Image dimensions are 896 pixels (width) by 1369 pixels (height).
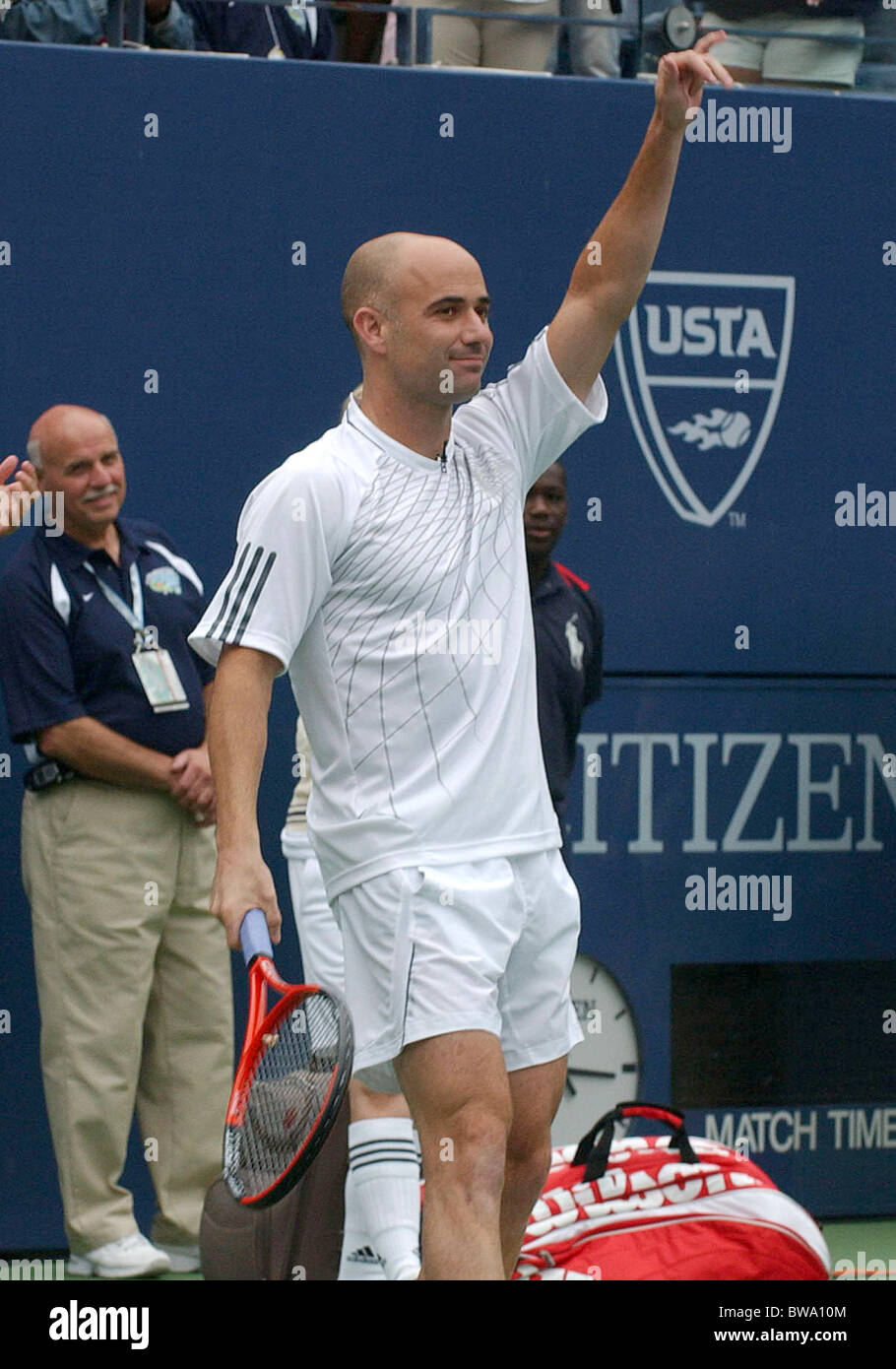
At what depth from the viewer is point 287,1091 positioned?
10.2 feet

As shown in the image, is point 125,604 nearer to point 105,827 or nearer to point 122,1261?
point 105,827

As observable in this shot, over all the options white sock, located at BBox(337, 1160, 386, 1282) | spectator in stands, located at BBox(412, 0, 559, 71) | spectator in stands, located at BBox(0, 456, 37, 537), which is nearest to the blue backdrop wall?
spectator in stands, located at BBox(412, 0, 559, 71)

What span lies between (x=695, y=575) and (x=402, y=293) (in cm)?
269

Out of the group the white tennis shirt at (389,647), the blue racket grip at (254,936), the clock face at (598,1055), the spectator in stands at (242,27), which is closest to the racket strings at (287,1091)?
the blue racket grip at (254,936)

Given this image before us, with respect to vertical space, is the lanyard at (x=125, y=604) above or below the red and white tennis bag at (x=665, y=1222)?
above

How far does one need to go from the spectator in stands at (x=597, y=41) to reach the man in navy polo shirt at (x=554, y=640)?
1531mm

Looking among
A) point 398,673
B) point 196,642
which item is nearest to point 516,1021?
point 398,673

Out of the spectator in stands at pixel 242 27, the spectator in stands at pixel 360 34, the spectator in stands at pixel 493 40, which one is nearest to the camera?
the spectator in stands at pixel 242 27

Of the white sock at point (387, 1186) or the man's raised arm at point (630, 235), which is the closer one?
the man's raised arm at point (630, 235)

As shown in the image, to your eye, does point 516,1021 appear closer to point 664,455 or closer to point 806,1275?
point 806,1275

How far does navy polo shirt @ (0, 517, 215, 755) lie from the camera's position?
17.0ft

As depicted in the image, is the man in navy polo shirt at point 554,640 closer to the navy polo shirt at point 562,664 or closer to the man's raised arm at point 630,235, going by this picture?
the navy polo shirt at point 562,664

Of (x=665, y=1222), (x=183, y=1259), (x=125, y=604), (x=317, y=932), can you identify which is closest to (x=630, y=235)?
(x=317, y=932)

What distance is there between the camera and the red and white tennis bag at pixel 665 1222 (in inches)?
166
